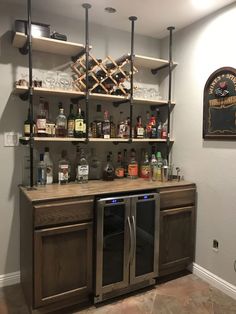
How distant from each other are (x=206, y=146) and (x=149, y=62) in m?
1.04

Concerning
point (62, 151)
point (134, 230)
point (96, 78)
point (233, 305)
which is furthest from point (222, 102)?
point (233, 305)

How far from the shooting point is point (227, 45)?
7.32ft

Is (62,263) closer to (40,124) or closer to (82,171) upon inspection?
(82,171)

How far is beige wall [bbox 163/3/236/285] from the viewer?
2.24 metres

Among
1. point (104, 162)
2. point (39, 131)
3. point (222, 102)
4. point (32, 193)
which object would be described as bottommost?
point (32, 193)

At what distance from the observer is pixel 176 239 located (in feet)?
8.09

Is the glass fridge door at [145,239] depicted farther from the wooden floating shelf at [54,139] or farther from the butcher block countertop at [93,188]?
the wooden floating shelf at [54,139]

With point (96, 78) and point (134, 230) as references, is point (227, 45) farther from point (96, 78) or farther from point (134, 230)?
point (134, 230)

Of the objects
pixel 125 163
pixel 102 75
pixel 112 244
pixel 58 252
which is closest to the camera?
pixel 58 252

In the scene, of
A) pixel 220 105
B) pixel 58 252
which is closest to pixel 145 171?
pixel 220 105

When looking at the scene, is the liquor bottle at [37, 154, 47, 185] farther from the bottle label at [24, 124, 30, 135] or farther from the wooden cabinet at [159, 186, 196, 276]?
the wooden cabinet at [159, 186, 196, 276]

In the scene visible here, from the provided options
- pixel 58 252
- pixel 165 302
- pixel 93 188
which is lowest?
pixel 165 302

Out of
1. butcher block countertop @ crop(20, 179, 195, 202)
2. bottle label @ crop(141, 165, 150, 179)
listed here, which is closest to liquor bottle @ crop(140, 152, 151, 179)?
bottle label @ crop(141, 165, 150, 179)

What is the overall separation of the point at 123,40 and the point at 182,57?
63 centimetres
